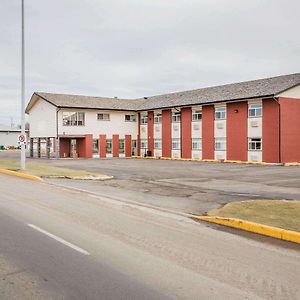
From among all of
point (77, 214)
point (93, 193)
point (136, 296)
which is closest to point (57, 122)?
point (93, 193)

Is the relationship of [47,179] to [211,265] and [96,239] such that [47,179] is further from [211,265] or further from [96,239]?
[211,265]

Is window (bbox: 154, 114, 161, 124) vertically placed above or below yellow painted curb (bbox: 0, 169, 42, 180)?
above

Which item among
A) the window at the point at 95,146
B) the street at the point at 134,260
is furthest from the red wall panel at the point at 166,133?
the street at the point at 134,260

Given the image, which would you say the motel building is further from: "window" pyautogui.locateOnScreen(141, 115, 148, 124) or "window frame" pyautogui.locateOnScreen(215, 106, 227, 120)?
"window frame" pyautogui.locateOnScreen(215, 106, 227, 120)

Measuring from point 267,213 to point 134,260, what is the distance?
5.16m

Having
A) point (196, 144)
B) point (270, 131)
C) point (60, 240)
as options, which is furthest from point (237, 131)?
point (60, 240)

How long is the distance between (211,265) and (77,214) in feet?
17.3

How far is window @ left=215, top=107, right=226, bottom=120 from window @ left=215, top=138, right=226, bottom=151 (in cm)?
223

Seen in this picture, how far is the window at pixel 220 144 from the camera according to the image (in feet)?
139

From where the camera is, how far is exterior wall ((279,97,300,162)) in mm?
36875

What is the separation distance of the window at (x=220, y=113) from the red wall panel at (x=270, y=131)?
5.16 meters

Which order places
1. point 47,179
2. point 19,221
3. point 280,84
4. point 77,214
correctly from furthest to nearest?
point 280,84 → point 47,179 → point 77,214 → point 19,221

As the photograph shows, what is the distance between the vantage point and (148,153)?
172ft

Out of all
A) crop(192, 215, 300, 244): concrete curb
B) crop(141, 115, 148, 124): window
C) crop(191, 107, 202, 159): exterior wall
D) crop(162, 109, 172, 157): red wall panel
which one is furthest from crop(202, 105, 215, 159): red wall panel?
crop(192, 215, 300, 244): concrete curb
